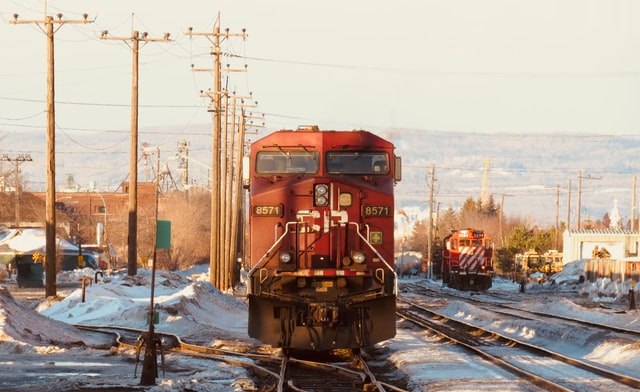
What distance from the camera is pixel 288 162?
21141mm

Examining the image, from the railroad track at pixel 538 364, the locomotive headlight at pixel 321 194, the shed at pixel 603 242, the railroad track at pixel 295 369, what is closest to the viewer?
the railroad track at pixel 295 369

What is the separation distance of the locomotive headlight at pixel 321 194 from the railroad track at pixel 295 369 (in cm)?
312

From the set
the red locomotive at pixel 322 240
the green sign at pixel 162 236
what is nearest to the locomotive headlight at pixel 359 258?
the red locomotive at pixel 322 240

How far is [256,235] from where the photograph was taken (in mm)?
20938

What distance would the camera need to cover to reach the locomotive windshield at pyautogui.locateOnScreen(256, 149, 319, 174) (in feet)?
69.1

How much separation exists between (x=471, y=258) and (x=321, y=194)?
145ft

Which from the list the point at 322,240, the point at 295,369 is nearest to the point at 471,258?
the point at 322,240

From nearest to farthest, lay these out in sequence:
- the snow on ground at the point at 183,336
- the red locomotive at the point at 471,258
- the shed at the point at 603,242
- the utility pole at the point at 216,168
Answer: the snow on ground at the point at 183,336, the utility pole at the point at 216,168, the red locomotive at the point at 471,258, the shed at the point at 603,242

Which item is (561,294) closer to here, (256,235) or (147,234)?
(256,235)

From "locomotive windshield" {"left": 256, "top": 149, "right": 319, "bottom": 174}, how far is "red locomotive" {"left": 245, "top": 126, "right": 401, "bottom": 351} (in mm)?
20

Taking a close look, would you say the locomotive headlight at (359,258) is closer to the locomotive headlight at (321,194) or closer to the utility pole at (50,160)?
the locomotive headlight at (321,194)

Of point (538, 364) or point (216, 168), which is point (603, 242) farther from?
point (538, 364)

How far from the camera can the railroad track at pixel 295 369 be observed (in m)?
17.3

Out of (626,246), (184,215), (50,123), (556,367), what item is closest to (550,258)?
(626,246)
